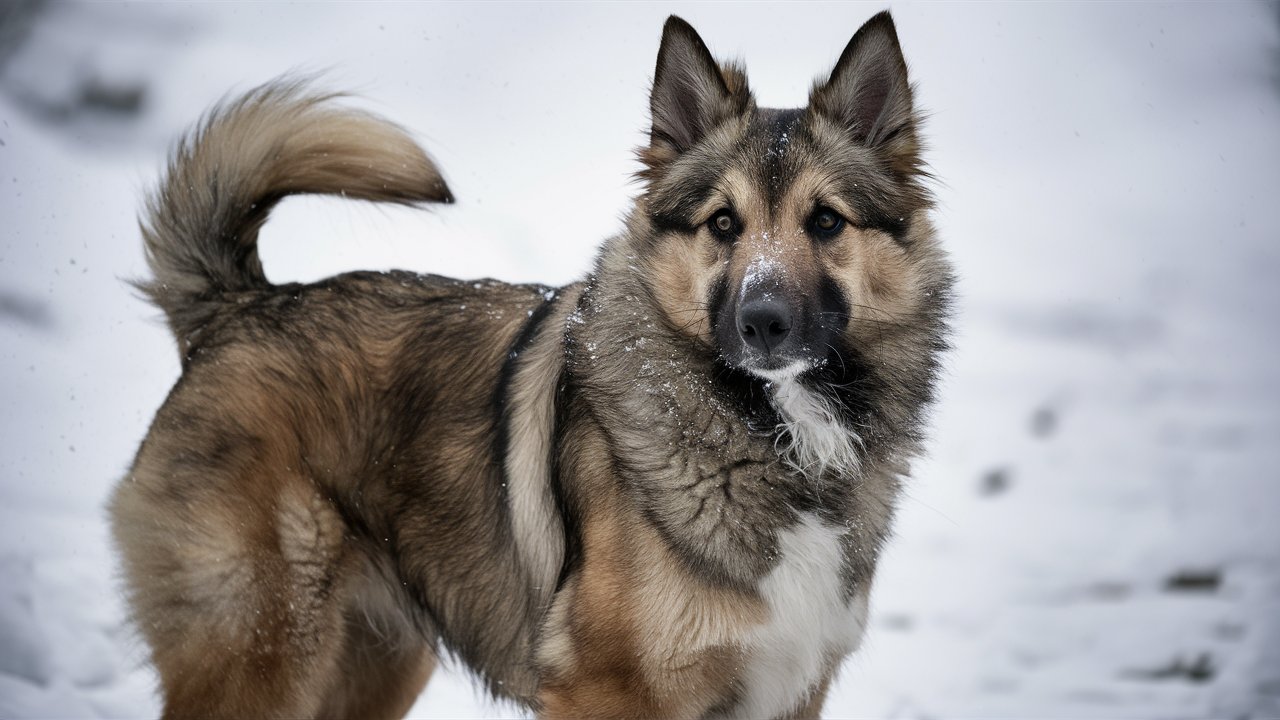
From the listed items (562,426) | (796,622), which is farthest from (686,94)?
(796,622)

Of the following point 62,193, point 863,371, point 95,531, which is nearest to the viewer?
point 863,371

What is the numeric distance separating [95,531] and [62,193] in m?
3.54

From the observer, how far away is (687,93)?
3168 mm

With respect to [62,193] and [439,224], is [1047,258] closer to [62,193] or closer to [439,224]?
[439,224]

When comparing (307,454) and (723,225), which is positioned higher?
(723,225)

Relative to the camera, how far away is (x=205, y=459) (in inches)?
131

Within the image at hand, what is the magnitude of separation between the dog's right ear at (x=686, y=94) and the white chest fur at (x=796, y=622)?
118 cm

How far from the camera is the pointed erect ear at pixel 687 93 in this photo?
307cm

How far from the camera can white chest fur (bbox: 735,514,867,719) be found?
9.19ft

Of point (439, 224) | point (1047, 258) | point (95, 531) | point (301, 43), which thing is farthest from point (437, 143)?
point (1047, 258)

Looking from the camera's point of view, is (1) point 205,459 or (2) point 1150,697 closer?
(1) point 205,459

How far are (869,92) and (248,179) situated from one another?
2102mm

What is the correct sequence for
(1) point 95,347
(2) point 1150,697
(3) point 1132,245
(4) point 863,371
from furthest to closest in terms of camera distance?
(3) point 1132,245 → (1) point 95,347 → (2) point 1150,697 → (4) point 863,371

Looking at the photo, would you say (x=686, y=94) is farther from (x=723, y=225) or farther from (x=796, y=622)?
(x=796, y=622)
